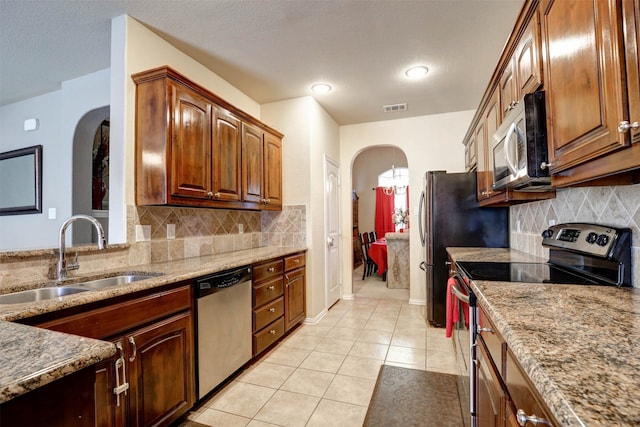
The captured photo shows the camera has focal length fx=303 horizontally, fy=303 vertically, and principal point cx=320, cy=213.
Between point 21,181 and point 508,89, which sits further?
point 21,181

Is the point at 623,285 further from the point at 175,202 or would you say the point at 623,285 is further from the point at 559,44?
the point at 175,202

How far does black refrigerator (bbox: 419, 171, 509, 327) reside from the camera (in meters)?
3.08

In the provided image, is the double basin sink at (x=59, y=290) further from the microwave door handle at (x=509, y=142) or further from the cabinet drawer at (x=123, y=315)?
the microwave door handle at (x=509, y=142)

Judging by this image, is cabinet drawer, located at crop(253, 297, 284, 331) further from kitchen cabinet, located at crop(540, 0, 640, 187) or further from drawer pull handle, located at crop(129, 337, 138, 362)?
kitchen cabinet, located at crop(540, 0, 640, 187)

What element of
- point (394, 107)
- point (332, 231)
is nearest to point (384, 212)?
point (332, 231)

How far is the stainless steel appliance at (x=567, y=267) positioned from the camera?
1239mm

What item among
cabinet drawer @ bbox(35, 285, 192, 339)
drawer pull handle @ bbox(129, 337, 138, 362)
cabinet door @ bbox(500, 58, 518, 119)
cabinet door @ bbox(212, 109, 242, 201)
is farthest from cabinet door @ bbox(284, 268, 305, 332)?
cabinet door @ bbox(500, 58, 518, 119)

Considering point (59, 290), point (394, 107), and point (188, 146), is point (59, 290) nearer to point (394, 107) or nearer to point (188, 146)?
point (188, 146)

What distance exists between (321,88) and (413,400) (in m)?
2.99

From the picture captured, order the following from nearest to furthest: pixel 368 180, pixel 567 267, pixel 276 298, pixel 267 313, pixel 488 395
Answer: pixel 488 395
pixel 567 267
pixel 267 313
pixel 276 298
pixel 368 180

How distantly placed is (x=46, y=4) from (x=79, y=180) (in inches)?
65.0

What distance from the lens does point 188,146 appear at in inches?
88.0

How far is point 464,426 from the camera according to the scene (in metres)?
1.72

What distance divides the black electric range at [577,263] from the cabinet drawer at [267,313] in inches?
63.6
